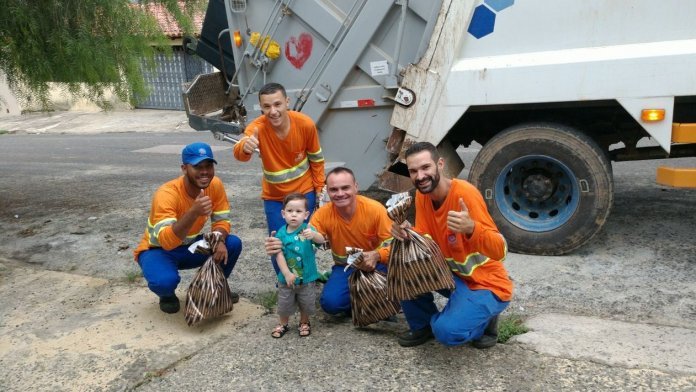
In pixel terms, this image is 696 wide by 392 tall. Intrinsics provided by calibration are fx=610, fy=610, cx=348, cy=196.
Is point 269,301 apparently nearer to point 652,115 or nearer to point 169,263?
point 169,263

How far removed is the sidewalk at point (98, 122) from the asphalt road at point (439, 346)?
34.5ft

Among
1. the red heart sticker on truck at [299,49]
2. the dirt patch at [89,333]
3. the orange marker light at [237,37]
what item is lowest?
the dirt patch at [89,333]

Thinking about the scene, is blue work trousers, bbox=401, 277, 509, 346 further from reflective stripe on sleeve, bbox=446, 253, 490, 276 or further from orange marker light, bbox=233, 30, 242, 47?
orange marker light, bbox=233, 30, 242, 47

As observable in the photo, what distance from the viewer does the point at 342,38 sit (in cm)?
468

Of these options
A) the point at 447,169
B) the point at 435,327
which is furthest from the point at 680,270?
the point at 435,327

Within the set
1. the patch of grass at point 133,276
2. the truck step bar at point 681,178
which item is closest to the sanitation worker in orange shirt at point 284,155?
the patch of grass at point 133,276

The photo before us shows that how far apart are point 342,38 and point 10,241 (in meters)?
3.45

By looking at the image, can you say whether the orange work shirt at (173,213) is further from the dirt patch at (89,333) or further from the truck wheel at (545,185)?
the truck wheel at (545,185)

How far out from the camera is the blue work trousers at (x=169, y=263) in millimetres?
3522

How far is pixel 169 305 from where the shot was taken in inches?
144

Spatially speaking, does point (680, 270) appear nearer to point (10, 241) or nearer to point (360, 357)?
point (360, 357)

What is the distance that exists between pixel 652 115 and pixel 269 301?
103 inches

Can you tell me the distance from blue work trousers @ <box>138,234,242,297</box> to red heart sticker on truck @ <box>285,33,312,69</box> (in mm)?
1815

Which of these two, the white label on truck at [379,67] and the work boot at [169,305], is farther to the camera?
the white label on truck at [379,67]
